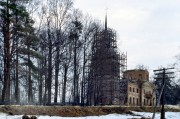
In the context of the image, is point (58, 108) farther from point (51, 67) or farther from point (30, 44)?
point (51, 67)

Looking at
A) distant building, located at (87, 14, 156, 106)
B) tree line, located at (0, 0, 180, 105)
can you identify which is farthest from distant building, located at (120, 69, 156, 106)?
tree line, located at (0, 0, 180, 105)

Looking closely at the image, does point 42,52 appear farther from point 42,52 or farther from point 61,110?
point 61,110

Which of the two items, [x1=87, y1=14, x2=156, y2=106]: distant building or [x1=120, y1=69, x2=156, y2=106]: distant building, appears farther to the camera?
[x1=120, y1=69, x2=156, y2=106]: distant building

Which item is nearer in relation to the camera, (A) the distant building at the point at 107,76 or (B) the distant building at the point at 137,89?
(A) the distant building at the point at 107,76

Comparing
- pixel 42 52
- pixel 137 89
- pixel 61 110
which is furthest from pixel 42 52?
pixel 137 89

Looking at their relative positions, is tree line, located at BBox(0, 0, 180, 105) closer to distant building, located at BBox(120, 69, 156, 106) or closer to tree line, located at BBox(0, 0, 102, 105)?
tree line, located at BBox(0, 0, 102, 105)

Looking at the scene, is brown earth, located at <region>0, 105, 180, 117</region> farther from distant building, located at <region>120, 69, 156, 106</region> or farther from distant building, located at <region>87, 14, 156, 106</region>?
distant building, located at <region>120, 69, 156, 106</region>

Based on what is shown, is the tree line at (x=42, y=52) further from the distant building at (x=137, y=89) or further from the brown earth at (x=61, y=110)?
the distant building at (x=137, y=89)

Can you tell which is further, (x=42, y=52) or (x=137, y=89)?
(x=137, y=89)

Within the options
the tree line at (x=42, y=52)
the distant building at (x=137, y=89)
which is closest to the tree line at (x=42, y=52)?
the tree line at (x=42, y=52)

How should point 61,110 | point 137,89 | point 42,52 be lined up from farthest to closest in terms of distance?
point 137,89 → point 42,52 → point 61,110

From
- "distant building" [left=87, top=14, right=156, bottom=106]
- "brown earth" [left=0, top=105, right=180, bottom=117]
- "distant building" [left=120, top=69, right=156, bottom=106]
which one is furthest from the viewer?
"distant building" [left=120, top=69, right=156, bottom=106]

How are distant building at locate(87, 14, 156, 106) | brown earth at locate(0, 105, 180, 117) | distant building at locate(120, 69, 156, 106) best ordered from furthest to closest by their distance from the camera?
distant building at locate(120, 69, 156, 106)
distant building at locate(87, 14, 156, 106)
brown earth at locate(0, 105, 180, 117)

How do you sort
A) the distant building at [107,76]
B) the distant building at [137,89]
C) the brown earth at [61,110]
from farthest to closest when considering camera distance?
the distant building at [137,89] < the distant building at [107,76] < the brown earth at [61,110]
